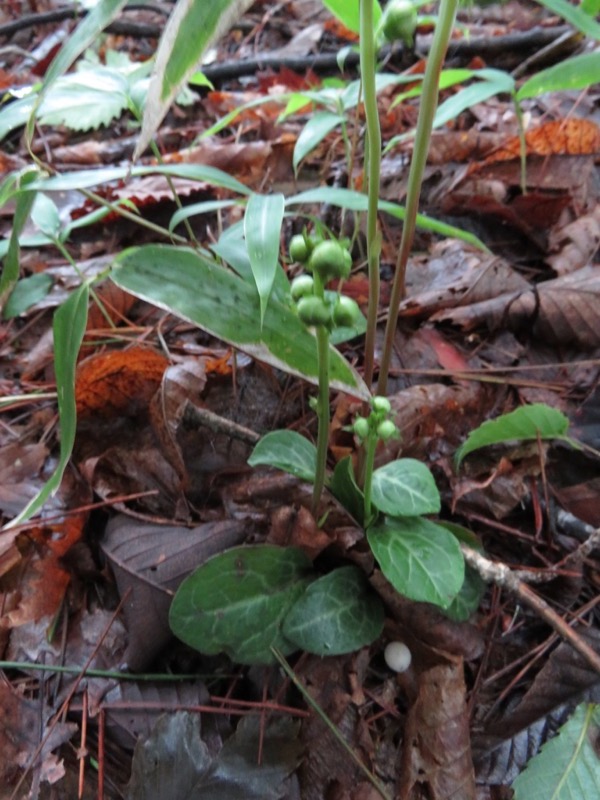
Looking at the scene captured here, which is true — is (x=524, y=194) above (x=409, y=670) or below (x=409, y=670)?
above

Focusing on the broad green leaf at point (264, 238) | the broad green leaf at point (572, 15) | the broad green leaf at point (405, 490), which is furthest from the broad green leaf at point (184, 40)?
the broad green leaf at point (405, 490)

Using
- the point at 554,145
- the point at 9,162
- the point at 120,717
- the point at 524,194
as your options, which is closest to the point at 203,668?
the point at 120,717

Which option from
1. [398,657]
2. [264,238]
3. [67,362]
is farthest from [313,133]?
[398,657]

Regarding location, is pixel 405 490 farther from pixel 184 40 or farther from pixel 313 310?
pixel 184 40

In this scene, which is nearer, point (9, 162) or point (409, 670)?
point (409, 670)

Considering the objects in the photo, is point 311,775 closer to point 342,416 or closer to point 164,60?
point 342,416

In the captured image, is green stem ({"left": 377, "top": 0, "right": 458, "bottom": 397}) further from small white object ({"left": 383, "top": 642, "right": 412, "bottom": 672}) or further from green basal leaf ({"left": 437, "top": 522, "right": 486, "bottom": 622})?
small white object ({"left": 383, "top": 642, "right": 412, "bottom": 672})
